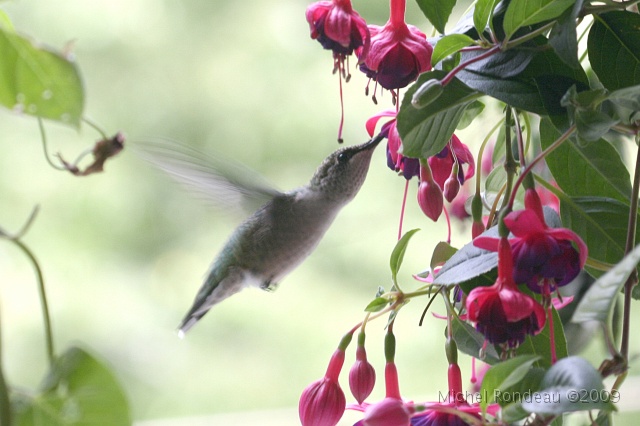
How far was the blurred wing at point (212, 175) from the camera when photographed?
0.67 meters

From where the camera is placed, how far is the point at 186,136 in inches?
74.3

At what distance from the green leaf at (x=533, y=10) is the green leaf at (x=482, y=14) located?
0.02m

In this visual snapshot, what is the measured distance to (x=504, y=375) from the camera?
1.38ft

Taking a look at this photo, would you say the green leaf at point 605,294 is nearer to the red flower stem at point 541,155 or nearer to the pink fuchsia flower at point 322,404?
the red flower stem at point 541,155

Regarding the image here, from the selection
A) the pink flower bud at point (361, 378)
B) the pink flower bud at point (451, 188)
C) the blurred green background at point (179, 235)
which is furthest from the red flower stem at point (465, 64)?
the blurred green background at point (179, 235)

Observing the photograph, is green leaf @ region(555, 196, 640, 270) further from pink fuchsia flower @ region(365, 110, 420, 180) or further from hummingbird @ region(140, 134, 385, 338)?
hummingbird @ region(140, 134, 385, 338)

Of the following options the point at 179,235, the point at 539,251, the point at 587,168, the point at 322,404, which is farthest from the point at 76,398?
the point at 179,235

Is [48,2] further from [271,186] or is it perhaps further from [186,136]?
[271,186]

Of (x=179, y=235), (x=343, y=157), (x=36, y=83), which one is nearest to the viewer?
(x=36, y=83)

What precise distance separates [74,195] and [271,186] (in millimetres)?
1160

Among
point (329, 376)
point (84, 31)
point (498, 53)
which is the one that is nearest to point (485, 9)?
point (498, 53)

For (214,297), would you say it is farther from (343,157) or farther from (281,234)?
(343,157)

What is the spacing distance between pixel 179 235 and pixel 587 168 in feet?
4.58

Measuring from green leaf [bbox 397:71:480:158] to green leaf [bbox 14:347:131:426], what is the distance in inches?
8.8
